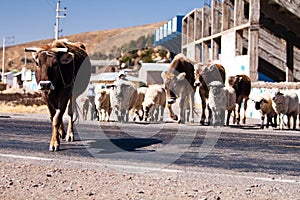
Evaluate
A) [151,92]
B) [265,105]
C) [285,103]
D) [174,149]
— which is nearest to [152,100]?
[151,92]

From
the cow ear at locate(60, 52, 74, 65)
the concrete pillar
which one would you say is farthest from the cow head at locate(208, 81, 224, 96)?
the concrete pillar

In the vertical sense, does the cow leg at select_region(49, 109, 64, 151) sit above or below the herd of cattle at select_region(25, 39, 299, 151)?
below

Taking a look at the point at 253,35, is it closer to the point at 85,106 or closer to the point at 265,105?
the point at 265,105

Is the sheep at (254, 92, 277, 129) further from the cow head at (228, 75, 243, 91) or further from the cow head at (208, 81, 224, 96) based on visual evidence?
the cow head at (228, 75, 243, 91)

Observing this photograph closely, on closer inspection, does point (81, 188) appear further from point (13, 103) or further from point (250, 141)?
point (13, 103)

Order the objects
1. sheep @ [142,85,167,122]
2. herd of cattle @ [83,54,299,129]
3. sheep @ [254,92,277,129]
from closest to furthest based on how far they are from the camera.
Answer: herd of cattle @ [83,54,299,129], sheep @ [254,92,277,129], sheep @ [142,85,167,122]

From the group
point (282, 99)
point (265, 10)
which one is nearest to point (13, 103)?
point (265, 10)

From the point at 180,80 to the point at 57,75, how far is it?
10.1 m

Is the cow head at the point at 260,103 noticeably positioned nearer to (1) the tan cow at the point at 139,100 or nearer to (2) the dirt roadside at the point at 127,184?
(1) the tan cow at the point at 139,100

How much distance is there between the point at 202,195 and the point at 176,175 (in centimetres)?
161

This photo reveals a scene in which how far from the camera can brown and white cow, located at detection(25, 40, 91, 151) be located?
11.4 meters

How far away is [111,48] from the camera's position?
45.9 ft

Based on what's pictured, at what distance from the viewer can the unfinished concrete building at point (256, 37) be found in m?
30.3

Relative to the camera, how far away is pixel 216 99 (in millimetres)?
20203
